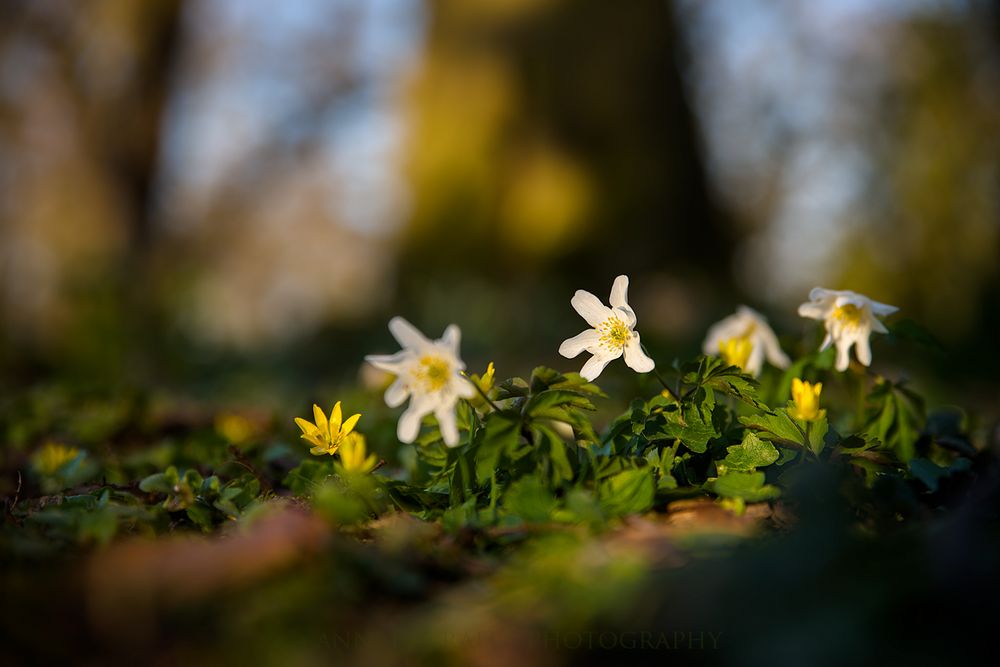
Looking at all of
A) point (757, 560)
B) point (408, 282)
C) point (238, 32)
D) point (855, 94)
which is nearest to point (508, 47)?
point (408, 282)

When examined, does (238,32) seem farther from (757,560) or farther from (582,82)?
(757,560)

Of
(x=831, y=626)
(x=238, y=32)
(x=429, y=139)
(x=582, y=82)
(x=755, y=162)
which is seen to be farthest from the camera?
(x=238, y=32)

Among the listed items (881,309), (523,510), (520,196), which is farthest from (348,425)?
(520,196)

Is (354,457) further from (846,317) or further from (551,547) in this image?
(846,317)

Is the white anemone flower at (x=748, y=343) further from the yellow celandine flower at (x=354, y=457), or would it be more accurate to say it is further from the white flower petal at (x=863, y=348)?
the yellow celandine flower at (x=354, y=457)

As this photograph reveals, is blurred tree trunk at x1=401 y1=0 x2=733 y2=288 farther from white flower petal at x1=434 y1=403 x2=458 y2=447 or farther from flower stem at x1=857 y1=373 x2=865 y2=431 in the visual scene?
white flower petal at x1=434 y1=403 x2=458 y2=447

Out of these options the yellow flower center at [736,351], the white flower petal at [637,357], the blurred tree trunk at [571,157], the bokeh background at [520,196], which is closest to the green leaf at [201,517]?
the white flower petal at [637,357]

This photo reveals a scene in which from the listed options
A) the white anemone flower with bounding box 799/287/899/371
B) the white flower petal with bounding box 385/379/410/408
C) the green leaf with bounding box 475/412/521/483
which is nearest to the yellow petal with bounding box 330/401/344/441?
the white flower petal with bounding box 385/379/410/408

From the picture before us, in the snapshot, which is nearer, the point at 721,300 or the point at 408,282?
the point at 721,300
